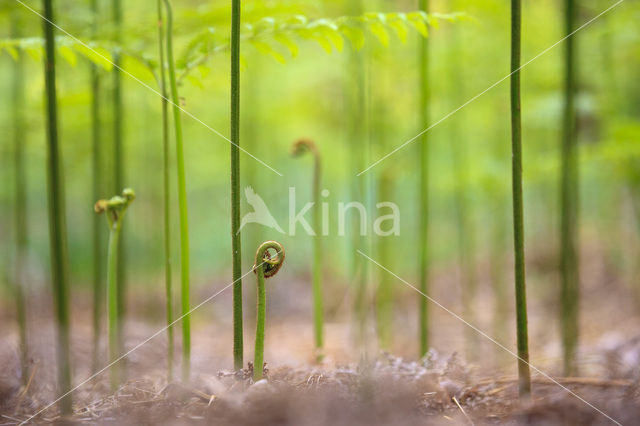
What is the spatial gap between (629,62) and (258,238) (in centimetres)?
247

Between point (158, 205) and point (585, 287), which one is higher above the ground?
point (158, 205)

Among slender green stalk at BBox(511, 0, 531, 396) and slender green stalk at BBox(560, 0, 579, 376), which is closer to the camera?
slender green stalk at BBox(511, 0, 531, 396)

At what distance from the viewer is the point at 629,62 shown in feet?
9.29

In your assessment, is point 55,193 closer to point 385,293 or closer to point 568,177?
point 568,177

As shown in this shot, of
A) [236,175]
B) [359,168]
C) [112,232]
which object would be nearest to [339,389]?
[236,175]

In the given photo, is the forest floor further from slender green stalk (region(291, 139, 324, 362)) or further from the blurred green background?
the blurred green background

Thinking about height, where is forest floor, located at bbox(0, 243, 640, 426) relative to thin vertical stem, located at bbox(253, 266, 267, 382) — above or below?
below

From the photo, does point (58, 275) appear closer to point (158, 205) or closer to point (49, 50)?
point (49, 50)

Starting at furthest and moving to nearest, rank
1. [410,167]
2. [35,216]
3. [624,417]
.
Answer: [35,216], [410,167], [624,417]

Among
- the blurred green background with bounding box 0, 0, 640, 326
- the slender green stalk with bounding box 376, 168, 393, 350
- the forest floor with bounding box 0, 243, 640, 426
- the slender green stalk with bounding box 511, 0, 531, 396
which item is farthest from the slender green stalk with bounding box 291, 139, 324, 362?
the slender green stalk with bounding box 511, 0, 531, 396

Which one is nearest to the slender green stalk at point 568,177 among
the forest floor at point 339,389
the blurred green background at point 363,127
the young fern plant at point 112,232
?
the forest floor at point 339,389

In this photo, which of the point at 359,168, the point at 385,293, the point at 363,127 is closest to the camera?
the point at 359,168

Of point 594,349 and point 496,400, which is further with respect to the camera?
point 594,349

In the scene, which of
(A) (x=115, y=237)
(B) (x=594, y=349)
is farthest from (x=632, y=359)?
(A) (x=115, y=237)
